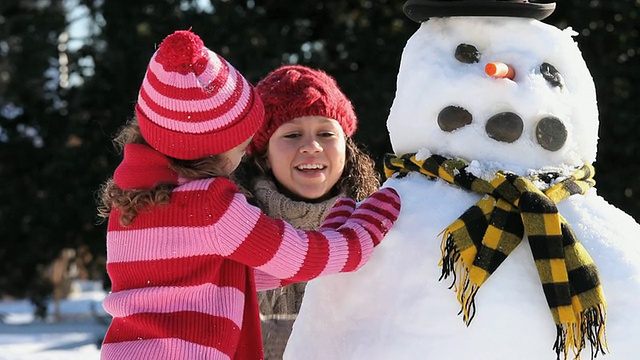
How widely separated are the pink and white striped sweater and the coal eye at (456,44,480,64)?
1.65ft

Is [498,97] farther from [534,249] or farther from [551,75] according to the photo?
[534,249]

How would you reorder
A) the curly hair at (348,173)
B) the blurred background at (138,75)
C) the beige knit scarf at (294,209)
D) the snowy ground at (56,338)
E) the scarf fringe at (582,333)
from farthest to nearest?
the blurred background at (138,75) < the snowy ground at (56,338) < the curly hair at (348,173) < the beige knit scarf at (294,209) < the scarf fringe at (582,333)

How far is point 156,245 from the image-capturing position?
6.84 ft

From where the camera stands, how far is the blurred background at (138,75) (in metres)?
6.89

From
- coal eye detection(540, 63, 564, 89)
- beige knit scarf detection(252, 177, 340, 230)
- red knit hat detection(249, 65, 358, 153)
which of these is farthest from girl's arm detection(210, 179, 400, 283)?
red knit hat detection(249, 65, 358, 153)

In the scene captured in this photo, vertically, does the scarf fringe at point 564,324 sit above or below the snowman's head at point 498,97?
below

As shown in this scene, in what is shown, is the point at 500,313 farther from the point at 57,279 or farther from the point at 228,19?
the point at 57,279

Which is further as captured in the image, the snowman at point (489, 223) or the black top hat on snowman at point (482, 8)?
the black top hat on snowman at point (482, 8)

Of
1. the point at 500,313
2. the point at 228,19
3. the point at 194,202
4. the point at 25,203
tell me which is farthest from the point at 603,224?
the point at 25,203

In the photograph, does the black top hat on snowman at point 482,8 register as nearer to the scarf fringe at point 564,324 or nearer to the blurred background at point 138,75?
the scarf fringe at point 564,324

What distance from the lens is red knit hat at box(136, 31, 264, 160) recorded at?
2078 millimetres

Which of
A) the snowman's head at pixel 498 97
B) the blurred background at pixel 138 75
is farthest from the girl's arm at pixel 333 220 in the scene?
the blurred background at pixel 138 75

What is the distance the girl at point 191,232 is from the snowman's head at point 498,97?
13.1 inches

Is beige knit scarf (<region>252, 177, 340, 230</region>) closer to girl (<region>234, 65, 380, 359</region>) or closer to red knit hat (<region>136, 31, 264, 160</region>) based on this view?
girl (<region>234, 65, 380, 359</region>)
